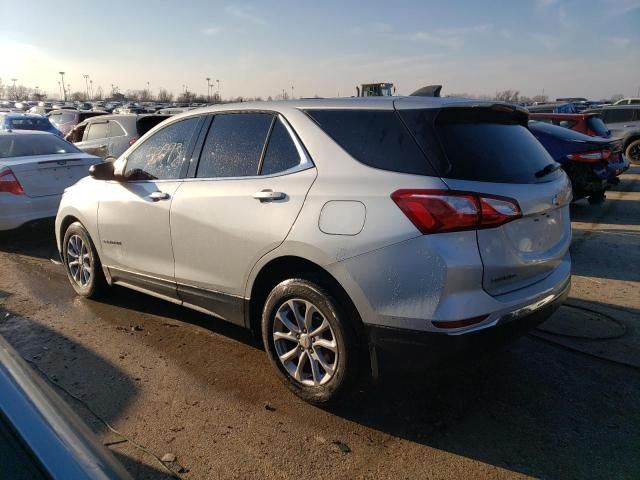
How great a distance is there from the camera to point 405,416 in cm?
307

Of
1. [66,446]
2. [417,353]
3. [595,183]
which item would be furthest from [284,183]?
[595,183]

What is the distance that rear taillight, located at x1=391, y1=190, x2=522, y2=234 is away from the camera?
8.50 ft

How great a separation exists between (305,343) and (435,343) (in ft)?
2.80

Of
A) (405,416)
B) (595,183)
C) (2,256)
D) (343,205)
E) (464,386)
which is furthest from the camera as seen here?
(595,183)

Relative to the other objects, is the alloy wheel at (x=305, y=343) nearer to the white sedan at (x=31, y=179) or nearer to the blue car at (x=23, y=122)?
the white sedan at (x=31, y=179)

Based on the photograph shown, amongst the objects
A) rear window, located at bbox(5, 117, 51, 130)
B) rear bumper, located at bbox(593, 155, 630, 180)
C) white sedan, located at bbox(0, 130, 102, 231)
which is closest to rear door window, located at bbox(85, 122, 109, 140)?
rear window, located at bbox(5, 117, 51, 130)

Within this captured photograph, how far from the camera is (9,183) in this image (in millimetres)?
6523

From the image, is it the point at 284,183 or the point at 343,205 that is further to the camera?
the point at 284,183

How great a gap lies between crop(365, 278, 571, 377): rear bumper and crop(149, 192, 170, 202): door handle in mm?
1993

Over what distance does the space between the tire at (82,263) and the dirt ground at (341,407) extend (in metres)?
0.25

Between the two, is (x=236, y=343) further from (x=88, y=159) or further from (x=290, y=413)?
(x=88, y=159)

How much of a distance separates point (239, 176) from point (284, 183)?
0.46 meters

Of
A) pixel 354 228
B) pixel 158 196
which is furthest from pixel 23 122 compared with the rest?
pixel 354 228

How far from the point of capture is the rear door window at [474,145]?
2744mm
